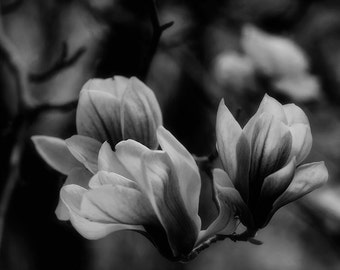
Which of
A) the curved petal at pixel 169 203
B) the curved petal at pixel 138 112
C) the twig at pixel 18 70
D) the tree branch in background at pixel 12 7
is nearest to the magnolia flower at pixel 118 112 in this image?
the curved petal at pixel 138 112

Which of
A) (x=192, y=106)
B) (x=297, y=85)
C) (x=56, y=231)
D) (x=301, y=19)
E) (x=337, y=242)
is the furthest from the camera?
(x=192, y=106)

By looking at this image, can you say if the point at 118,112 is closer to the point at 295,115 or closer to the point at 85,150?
the point at 85,150

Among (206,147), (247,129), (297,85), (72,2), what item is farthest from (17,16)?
(247,129)

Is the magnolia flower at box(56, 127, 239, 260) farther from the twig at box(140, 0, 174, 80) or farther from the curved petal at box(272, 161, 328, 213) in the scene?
the twig at box(140, 0, 174, 80)

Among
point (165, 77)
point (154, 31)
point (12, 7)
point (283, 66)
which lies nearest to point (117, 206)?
point (154, 31)

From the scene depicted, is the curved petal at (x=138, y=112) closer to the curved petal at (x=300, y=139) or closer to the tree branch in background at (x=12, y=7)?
the curved petal at (x=300, y=139)

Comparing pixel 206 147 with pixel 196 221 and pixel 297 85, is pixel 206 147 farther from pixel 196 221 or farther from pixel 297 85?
pixel 196 221

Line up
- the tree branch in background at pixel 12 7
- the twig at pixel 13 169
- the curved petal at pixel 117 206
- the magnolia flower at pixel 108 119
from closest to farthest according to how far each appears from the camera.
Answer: the curved petal at pixel 117 206, the magnolia flower at pixel 108 119, the twig at pixel 13 169, the tree branch in background at pixel 12 7
